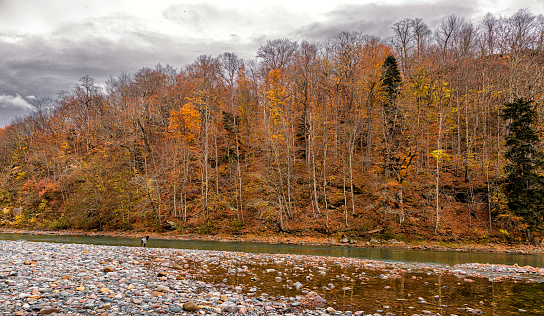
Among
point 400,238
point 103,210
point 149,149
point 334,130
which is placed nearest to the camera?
point 400,238

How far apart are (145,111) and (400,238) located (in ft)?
127

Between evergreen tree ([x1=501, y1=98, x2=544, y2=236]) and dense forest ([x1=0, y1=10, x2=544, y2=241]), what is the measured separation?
1.06 metres

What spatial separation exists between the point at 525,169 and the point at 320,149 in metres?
20.7

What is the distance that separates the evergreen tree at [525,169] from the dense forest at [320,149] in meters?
1.06

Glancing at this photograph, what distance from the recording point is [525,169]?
27047 millimetres

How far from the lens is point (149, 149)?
4194 cm

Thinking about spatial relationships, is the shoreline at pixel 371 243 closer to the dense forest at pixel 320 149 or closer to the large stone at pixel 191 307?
the dense forest at pixel 320 149

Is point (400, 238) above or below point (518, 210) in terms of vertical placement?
below

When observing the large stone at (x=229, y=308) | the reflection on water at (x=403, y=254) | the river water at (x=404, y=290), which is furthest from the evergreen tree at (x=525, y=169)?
the large stone at (x=229, y=308)

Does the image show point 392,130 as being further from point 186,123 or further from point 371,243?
point 186,123

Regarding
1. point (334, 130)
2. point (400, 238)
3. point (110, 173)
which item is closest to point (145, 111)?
point (110, 173)

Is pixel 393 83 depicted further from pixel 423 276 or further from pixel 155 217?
pixel 155 217

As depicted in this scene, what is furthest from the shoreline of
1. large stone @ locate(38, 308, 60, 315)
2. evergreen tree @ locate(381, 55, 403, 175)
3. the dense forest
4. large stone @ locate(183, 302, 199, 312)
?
large stone @ locate(38, 308, 60, 315)

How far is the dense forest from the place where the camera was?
100 ft
